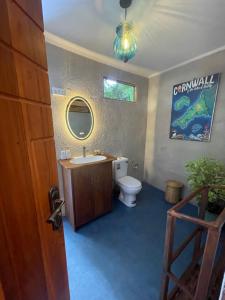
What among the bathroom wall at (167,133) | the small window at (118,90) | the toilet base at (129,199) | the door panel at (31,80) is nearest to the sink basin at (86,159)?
the toilet base at (129,199)

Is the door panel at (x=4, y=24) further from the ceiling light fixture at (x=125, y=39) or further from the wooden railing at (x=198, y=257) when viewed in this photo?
the ceiling light fixture at (x=125, y=39)

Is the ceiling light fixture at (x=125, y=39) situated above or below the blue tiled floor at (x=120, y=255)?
above

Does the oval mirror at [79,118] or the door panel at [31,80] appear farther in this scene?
the oval mirror at [79,118]

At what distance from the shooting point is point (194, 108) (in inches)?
90.4

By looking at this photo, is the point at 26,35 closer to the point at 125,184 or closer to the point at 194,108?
the point at 125,184

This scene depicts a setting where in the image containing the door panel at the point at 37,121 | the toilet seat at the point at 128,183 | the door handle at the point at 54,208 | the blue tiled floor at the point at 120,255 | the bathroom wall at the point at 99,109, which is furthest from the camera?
the toilet seat at the point at 128,183

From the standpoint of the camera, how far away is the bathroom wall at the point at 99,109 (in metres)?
1.97

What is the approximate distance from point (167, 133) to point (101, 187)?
1.72 m

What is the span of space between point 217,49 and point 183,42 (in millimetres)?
575

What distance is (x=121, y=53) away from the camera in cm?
137

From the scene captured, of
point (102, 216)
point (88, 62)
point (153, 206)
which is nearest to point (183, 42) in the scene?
point (88, 62)

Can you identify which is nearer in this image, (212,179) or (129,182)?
(212,179)

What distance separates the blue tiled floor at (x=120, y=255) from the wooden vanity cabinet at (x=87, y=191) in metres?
0.17

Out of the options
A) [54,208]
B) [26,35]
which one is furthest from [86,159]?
[26,35]
